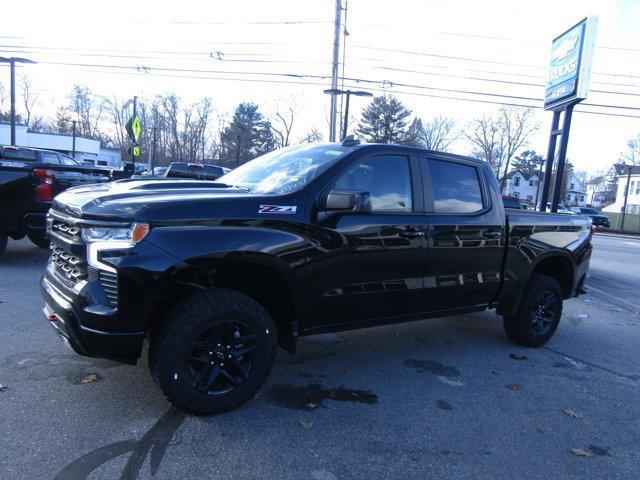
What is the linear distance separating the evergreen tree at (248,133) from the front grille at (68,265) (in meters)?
72.5

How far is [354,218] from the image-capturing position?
3.67m

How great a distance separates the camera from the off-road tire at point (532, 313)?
5074 mm

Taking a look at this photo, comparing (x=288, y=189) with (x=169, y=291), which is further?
(x=288, y=189)

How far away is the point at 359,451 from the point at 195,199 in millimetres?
1903

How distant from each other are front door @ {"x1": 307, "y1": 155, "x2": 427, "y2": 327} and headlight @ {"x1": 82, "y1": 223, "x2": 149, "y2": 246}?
117 centimetres

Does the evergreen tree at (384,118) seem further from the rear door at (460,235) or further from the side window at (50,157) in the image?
the rear door at (460,235)

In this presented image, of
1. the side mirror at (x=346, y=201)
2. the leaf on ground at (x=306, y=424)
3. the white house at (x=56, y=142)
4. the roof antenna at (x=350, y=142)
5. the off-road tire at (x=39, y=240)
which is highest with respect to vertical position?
the white house at (x=56, y=142)

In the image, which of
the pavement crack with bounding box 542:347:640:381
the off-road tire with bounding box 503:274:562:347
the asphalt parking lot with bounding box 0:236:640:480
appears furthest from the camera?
the off-road tire with bounding box 503:274:562:347

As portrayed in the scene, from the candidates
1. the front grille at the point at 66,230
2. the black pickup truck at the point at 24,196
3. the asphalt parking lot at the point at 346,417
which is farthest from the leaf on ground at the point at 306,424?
the black pickup truck at the point at 24,196

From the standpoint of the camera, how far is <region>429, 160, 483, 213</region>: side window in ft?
14.1

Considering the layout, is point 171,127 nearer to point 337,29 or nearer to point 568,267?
point 337,29

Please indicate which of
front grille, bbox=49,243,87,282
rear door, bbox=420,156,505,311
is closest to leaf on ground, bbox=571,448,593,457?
rear door, bbox=420,156,505,311

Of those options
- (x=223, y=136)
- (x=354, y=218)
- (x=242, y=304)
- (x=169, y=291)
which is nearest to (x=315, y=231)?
(x=354, y=218)

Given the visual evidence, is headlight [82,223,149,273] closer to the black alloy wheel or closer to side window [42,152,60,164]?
the black alloy wheel
